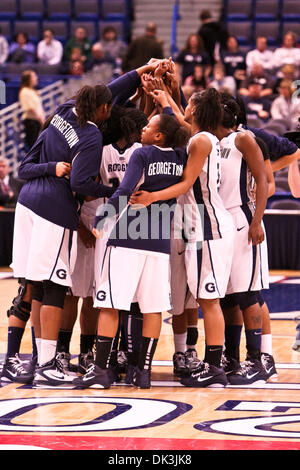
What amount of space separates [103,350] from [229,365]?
0.91 metres

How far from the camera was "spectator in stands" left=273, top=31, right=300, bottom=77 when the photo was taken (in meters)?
15.7

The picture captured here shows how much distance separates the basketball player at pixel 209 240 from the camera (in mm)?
5375

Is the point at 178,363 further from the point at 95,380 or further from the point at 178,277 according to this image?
the point at 95,380

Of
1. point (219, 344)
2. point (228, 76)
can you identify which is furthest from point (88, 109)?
point (228, 76)

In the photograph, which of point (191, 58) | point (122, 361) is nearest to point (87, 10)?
point (191, 58)

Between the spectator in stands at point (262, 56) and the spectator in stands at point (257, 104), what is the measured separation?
1042 mm

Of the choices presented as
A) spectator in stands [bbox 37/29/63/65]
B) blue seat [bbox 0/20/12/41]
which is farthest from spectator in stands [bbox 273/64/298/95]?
blue seat [bbox 0/20/12/41]

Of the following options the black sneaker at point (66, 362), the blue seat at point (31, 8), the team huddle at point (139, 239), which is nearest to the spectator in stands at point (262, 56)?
the blue seat at point (31, 8)

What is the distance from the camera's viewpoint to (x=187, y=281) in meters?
5.55

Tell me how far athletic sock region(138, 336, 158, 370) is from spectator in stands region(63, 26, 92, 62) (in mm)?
12220

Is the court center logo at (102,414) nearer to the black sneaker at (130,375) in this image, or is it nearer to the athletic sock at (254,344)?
the black sneaker at (130,375)

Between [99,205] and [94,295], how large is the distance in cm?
56

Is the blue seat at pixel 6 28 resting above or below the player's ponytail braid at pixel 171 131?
above

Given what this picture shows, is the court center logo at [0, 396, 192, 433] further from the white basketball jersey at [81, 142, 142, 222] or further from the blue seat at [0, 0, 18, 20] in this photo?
the blue seat at [0, 0, 18, 20]
